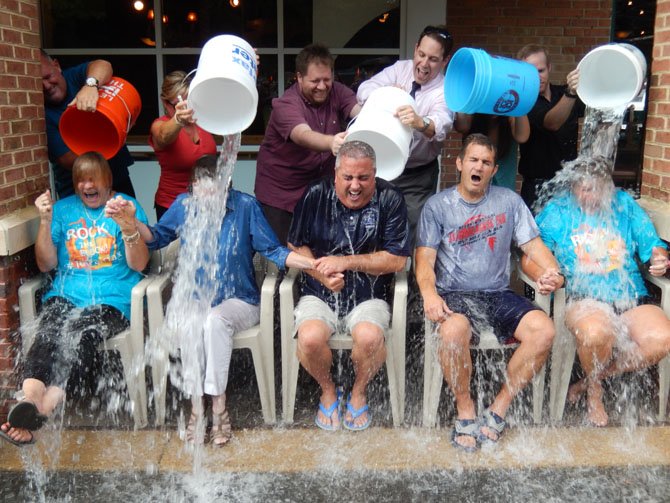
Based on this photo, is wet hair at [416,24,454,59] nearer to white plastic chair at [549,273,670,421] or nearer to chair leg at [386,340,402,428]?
white plastic chair at [549,273,670,421]

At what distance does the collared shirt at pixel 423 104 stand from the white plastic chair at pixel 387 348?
3.06 ft

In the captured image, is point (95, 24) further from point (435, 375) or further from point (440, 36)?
point (435, 375)

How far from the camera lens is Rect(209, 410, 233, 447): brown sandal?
3264 millimetres

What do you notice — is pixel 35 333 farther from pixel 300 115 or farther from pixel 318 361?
pixel 300 115

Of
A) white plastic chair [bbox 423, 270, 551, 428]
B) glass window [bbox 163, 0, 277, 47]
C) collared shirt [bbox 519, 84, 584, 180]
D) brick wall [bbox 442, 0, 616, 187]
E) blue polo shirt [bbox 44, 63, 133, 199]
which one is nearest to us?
white plastic chair [bbox 423, 270, 551, 428]

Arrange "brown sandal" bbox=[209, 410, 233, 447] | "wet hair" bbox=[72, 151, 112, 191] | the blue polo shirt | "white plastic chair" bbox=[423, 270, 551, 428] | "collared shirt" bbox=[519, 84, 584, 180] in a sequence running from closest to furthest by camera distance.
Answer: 1. "brown sandal" bbox=[209, 410, 233, 447]
2. "white plastic chair" bbox=[423, 270, 551, 428]
3. "wet hair" bbox=[72, 151, 112, 191]
4. the blue polo shirt
5. "collared shirt" bbox=[519, 84, 584, 180]

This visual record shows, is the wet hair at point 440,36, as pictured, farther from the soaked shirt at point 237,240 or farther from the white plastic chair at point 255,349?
the white plastic chair at point 255,349

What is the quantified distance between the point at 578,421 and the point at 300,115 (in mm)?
2131

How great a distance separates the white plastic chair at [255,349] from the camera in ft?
11.2

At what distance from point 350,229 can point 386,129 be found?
20.3 inches

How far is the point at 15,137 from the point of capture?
3383mm

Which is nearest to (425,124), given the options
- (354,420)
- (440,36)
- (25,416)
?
(440,36)

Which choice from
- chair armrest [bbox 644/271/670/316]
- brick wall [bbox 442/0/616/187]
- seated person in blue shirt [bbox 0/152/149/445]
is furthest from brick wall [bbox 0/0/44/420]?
brick wall [bbox 442/0/616/187]

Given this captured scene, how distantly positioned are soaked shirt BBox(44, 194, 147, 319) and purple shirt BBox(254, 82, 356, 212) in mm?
1037
